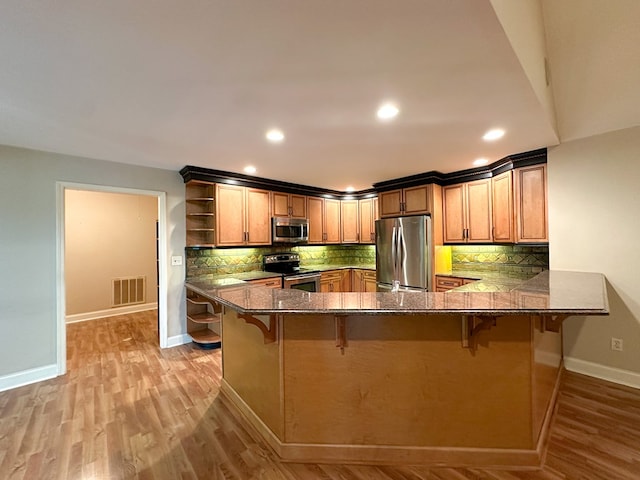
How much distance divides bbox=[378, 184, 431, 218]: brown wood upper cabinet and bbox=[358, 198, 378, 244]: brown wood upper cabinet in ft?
2.05

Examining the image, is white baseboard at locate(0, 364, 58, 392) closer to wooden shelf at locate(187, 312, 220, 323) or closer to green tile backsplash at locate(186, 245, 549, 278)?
wooden shelf at locate(187, 312, 220, 323)

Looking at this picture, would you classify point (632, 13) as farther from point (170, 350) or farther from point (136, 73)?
point (170, 350)

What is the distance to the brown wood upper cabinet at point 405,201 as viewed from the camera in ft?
13.5

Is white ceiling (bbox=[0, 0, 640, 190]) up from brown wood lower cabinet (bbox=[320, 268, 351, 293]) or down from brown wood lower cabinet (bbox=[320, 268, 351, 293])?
up

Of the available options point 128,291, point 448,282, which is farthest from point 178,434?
point 128,291

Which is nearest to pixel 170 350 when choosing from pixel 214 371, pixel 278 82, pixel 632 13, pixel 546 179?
pixel 214 371

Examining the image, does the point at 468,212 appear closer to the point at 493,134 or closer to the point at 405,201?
the point at 405,201

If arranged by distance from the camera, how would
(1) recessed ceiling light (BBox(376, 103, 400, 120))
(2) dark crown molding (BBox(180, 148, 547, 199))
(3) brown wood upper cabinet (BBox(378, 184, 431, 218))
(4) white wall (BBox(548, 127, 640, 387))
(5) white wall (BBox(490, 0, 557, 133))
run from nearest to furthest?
(5) white wall (BBox(490, 0, 557, 133))
(1) recessed ceiling light (BBox(376, 103, 400, 120))
(4) white wall (BBox(548, 127, 640, 387))
(2) dark crown molding (BBox(180, 148, 547, 199))
(3) brown wood upper cabinet (BBox(378, 184, 431, 218))

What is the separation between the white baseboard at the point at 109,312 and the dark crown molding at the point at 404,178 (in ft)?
11.3

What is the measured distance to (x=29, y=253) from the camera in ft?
9.45

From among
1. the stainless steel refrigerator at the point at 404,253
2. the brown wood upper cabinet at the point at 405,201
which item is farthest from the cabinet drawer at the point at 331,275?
the brown wood upper cabinet at the point at 405,201

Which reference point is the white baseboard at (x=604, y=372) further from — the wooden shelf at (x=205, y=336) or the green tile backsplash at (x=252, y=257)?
the wooden shelf at (x=205, y=336)

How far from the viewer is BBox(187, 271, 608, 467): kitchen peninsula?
5.50ft

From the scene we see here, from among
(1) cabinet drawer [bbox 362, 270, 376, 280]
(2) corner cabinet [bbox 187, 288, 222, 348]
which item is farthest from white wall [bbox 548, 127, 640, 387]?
(2) corner cabinet [bbox 187, 288, 222, 348]
